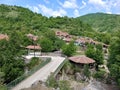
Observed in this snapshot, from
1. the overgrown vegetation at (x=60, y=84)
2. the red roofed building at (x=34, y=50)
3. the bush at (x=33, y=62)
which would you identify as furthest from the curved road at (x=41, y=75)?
the red roofed building at (x=34, y=50)

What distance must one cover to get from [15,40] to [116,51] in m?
16.7

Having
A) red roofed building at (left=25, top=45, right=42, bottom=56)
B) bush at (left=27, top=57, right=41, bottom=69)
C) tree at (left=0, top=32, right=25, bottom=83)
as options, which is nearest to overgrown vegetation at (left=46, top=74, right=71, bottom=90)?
tree at (left=0, top=32, right=25, bottom=83)

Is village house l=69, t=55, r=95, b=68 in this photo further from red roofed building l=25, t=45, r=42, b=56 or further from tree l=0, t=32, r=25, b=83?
tree l=0, t=32, r=25, b=83

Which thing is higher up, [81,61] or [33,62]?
[33,62]

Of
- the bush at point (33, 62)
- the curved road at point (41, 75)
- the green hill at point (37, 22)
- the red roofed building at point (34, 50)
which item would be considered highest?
the green hill at point (37, 22)

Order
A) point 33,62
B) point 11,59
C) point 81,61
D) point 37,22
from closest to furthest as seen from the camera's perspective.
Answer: point 11,59 < point 33,62 < point 81,61 < point 37,22

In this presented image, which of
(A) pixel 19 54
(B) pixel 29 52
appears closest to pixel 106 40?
(B) pixel 29 52

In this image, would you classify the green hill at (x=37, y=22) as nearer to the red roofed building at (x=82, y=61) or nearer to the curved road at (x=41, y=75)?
the red roofed building at (x=82, y=61)

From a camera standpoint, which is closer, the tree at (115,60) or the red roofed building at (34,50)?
the tree at (115,60)

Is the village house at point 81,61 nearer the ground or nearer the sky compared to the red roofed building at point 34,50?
nearer the ground

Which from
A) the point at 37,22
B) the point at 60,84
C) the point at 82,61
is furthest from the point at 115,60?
the point at 37,22

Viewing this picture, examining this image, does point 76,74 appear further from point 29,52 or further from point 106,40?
point 106,40

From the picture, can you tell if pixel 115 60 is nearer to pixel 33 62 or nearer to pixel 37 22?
pixel 33 62

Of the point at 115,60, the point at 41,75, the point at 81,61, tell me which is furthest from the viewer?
the point at 81,61
